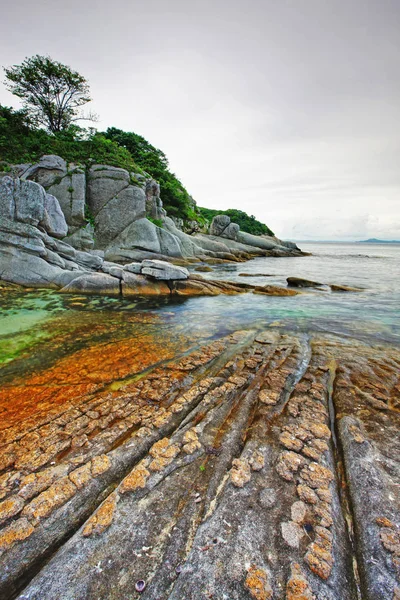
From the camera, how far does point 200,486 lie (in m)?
2.59

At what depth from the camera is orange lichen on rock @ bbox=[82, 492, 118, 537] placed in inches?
85.3

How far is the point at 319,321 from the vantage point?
920cm

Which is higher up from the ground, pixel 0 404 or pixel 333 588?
pixel 333 588

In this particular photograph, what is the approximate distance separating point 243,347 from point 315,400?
2.56 m

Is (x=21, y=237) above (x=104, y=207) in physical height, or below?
below

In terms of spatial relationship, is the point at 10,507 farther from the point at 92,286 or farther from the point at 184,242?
the point at 184,242

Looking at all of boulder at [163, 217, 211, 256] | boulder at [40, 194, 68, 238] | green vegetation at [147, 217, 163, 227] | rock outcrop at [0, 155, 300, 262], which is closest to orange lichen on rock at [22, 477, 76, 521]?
boulder at [40, 194, 68, 238]

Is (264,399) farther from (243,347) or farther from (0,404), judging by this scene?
(0,404)

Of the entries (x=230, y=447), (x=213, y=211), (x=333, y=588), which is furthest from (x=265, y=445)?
(x=213, y=211)

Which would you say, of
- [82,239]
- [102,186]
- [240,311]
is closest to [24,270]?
[82,239]

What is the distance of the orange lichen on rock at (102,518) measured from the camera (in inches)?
85.3

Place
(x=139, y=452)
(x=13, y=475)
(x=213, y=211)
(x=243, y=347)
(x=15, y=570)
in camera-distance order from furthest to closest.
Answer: (x=213, y=211)
(x=243, y=347)
(x=139, y=452)
(x=13, y=475)
(x=15, y=570)

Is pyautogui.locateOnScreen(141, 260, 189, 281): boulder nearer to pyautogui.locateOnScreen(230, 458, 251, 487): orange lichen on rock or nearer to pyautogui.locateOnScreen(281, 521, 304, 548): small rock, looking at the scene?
pyautogui.locateOnScreen(230, 458, 251, 487): orange lichen on rock

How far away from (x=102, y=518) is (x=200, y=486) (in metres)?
0.93
